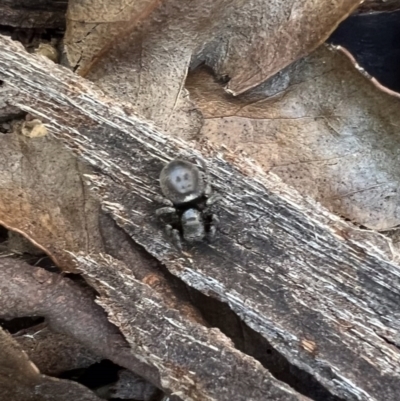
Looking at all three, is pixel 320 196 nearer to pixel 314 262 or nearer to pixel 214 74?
pixel 314 262

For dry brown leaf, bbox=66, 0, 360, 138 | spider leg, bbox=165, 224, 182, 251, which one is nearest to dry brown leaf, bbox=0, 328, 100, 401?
spider leg, bbox=165, 224, 182, 251

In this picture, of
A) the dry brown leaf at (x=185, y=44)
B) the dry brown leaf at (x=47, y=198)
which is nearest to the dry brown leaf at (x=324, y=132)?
the dry brown leaf at (x=185, y=44)

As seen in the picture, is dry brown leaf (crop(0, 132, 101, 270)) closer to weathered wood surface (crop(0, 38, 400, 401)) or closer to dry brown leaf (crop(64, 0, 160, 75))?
weathered wood surface (crop(0, 38, 400, 401))

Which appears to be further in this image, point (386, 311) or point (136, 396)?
point (136, 396)

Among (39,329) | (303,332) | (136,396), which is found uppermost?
(303,332)

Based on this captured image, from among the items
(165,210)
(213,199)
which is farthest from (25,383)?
(213,199)

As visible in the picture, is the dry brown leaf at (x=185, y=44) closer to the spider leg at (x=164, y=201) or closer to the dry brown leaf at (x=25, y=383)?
the spider leg at (x=164, y=201)

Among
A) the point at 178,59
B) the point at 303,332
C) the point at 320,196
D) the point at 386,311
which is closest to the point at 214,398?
the point at 303,332
